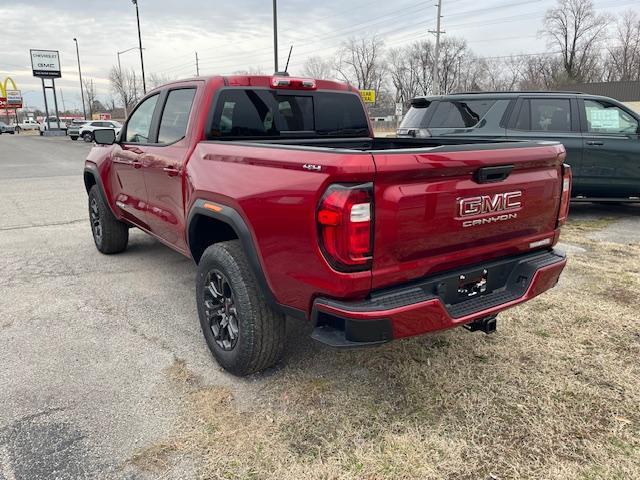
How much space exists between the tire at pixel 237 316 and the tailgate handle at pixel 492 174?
1.36 metres

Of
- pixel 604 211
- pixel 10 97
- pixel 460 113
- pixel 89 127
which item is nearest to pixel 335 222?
pixel 460 113

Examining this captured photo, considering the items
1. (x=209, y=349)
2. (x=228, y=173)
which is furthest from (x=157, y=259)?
(x=228, y=173)

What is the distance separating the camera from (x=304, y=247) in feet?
7.85

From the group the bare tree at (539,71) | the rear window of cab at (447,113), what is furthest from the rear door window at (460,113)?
the bare tree at (539,71)

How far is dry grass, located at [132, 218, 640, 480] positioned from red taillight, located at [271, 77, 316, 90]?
2.03m

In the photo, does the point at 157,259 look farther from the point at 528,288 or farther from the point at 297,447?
the point at 528,288

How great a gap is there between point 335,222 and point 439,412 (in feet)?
4.34

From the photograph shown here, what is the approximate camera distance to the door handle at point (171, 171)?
364 centimetres

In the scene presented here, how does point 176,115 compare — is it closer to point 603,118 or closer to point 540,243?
point 540,243

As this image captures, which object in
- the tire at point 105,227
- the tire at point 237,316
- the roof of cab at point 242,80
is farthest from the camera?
the tire at point 105,227

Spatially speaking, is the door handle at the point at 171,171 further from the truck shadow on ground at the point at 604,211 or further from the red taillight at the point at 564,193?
the truck shadow on ground at the point at 604,211

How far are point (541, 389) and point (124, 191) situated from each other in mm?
4152

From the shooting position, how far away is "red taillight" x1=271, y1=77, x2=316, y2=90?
3.79 metres

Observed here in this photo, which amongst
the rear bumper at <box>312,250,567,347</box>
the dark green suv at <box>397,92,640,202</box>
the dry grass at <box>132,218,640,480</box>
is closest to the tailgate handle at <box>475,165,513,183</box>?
the rear bumper at <box>312,250,567,347</box>
